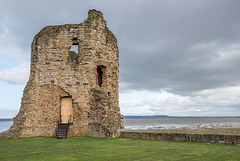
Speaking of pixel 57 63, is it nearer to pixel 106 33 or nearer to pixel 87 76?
pixel 87 76

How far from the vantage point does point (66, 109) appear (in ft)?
42.5

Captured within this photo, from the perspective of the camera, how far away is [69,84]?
12.9 m

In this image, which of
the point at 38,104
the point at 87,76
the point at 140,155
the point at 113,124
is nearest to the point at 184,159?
the point at 140,155

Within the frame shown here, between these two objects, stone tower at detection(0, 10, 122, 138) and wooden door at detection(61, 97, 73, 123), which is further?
wooden door at detection(61, 97, 73, 123)

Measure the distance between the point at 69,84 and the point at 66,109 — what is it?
4.62ft

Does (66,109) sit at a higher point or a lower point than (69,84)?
lower

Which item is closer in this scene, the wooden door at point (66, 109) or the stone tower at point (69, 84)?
the stone tower at point (69, 84)

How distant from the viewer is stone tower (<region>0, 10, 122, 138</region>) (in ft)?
40.3

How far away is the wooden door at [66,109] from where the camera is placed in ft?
42.3

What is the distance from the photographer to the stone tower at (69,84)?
12289 mm

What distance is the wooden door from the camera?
1290cm

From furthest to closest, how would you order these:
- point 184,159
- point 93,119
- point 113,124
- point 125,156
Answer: point 93,119 < point 113,124 < point 125,156 < point 184,159

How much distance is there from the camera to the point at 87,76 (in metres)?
13.0

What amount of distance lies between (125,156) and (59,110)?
7.81m
